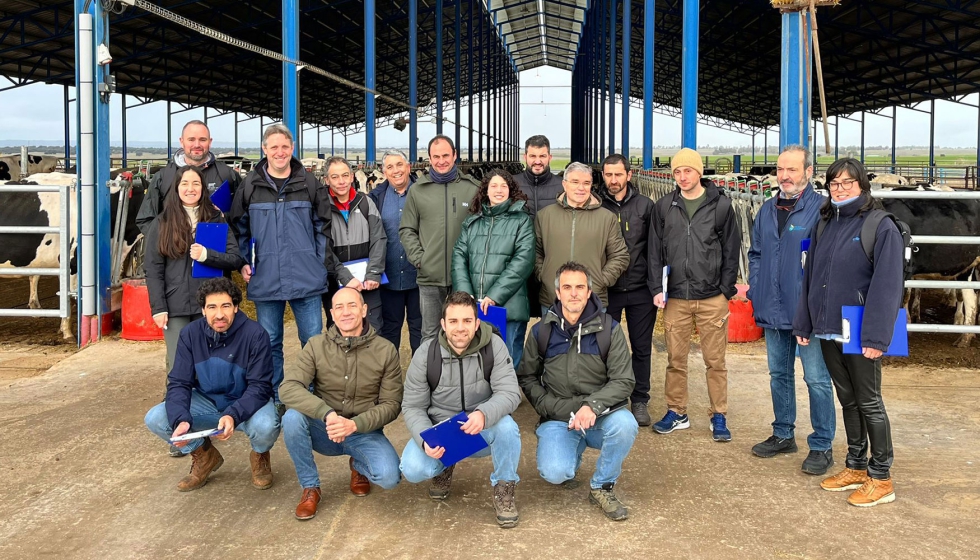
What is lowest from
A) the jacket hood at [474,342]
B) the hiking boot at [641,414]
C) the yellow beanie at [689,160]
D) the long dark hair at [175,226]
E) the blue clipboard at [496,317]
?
the hiking boot at [641,414]

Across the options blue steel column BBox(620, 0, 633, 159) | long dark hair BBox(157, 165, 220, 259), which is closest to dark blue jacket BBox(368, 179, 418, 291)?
long dark hair BBox(157, 165, 220, 259)

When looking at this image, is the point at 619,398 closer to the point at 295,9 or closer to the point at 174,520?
the point at 174,520

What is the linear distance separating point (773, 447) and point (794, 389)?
1.11 feet

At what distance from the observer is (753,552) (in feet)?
11.0

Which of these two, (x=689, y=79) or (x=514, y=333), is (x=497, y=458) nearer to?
(x=514, y=333)

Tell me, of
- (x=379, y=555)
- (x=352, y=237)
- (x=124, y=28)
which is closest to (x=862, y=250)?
(x=379, y=555)

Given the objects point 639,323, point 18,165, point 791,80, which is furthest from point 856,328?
point 18,165

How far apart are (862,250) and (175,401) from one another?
3216 mm

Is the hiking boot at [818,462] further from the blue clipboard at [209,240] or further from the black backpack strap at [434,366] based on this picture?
the blue clipboard at [209,240]

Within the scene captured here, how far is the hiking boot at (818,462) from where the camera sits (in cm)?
426

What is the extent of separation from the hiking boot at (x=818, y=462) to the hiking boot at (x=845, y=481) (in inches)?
7.1

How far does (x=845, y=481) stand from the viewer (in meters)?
4.04

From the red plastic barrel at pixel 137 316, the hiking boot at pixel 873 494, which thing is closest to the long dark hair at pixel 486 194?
the hiking boot at pixel 873 494

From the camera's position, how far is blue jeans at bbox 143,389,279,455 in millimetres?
3957
